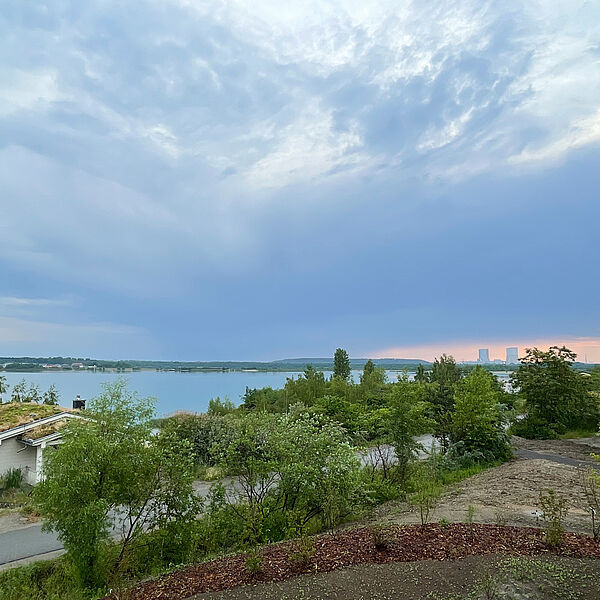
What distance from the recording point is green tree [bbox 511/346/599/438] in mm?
20328

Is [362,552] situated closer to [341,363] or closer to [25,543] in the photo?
[25,543]

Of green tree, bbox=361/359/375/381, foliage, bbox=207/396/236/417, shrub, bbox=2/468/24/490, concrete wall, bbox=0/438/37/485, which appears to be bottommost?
shrub, bbox=2/468/24/490

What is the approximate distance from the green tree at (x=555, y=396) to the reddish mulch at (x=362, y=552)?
652 inches

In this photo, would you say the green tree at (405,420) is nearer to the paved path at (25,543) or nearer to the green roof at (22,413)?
the paved path at (25,543)

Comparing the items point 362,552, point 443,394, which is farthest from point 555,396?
point 362,552

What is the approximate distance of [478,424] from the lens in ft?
47.6

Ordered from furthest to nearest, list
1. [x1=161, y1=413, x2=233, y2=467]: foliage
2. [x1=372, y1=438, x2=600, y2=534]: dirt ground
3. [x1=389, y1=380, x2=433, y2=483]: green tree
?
[x1=161, y1=413, x2=233, y2=467]: foliage
[x1=389, y1=380, x2=433, y2=483]: green tree
[x1=372, y1=438, x2=600, y2=534]: dirt ground

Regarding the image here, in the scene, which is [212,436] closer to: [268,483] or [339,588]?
[268,483]

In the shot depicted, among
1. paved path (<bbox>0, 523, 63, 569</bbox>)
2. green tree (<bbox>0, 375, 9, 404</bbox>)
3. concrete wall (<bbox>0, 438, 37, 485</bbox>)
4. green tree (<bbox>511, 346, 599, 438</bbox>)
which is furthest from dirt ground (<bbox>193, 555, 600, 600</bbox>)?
green tree (<bbox>0, 375, 9, 404</bbox>)

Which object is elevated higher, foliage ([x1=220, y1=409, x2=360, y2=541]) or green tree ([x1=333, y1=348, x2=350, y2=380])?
green tree ([x1=333, y1=348, x2=350, y2=380])

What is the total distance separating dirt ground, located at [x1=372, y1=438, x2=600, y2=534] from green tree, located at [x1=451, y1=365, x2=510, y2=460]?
0.69m

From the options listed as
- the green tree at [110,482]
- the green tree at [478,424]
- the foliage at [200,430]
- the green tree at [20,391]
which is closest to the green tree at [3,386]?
the green tree at [20,391]

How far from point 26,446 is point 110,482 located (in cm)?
1189

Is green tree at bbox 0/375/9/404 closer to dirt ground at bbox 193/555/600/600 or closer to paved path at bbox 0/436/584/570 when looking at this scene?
paved path at bbox 0/436/584/570
